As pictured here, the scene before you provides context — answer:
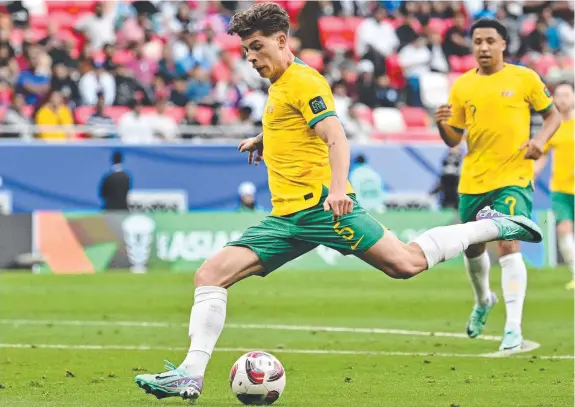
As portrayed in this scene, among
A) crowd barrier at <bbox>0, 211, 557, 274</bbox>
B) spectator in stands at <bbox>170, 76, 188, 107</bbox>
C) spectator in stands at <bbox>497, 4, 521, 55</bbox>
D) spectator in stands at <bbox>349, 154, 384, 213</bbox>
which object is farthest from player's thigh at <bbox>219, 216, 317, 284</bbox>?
spectator in stands at <bbox>497, 4, 521, 55</bbox>

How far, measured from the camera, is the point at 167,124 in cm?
2547

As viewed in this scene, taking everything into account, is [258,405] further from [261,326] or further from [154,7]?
[154,7]

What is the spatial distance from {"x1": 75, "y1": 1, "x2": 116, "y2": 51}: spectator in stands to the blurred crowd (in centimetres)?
3

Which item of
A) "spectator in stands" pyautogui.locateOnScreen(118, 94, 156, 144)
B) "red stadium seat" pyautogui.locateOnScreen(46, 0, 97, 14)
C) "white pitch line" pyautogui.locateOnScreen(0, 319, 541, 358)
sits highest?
"red stadium seat" pyautogui.locateOnScreen(46, 0, 97, 14)

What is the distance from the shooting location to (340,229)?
805cm

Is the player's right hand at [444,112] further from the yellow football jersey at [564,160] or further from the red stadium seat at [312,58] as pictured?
the red stadium seat at [312,58]

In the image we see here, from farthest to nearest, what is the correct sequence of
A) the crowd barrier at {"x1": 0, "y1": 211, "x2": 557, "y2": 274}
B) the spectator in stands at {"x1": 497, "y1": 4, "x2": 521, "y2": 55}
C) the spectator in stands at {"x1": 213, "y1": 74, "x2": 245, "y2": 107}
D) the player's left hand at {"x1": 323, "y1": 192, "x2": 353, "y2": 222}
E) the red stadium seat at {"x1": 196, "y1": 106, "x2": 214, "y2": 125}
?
the spectator in stands at {"x1": 497, "y1": 4, "x2": 521, "y2": 55} → the spectator in stands at {"x1": 213, "y1": 74, "x2": 245, "y2": 107} → the red stadium seat at {"x1": 196, "y1": 106, "x2": 214, "y2": 125} → the crowd barrier at {"x1": 0, "y1": 211, "x2": 557, "y2": 274} → the player's left hand at {"x1": 323, "y1": 192, "x2": 353, "y2": 222}

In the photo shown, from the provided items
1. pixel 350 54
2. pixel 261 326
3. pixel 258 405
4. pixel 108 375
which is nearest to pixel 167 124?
pixel 350 54

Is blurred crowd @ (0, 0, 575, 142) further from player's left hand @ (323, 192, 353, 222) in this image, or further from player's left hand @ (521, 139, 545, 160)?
player's left hand @ (323, 192, 353, 222)

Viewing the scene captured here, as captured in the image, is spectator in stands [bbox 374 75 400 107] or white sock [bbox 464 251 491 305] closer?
white sock [bbox 464 251 491 305]

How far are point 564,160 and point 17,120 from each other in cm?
1162

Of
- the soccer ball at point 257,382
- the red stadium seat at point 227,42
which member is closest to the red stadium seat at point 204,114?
the red stadium seat at point 227,42

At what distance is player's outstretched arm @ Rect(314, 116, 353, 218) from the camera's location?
7574 mm

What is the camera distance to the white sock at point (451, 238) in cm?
847
